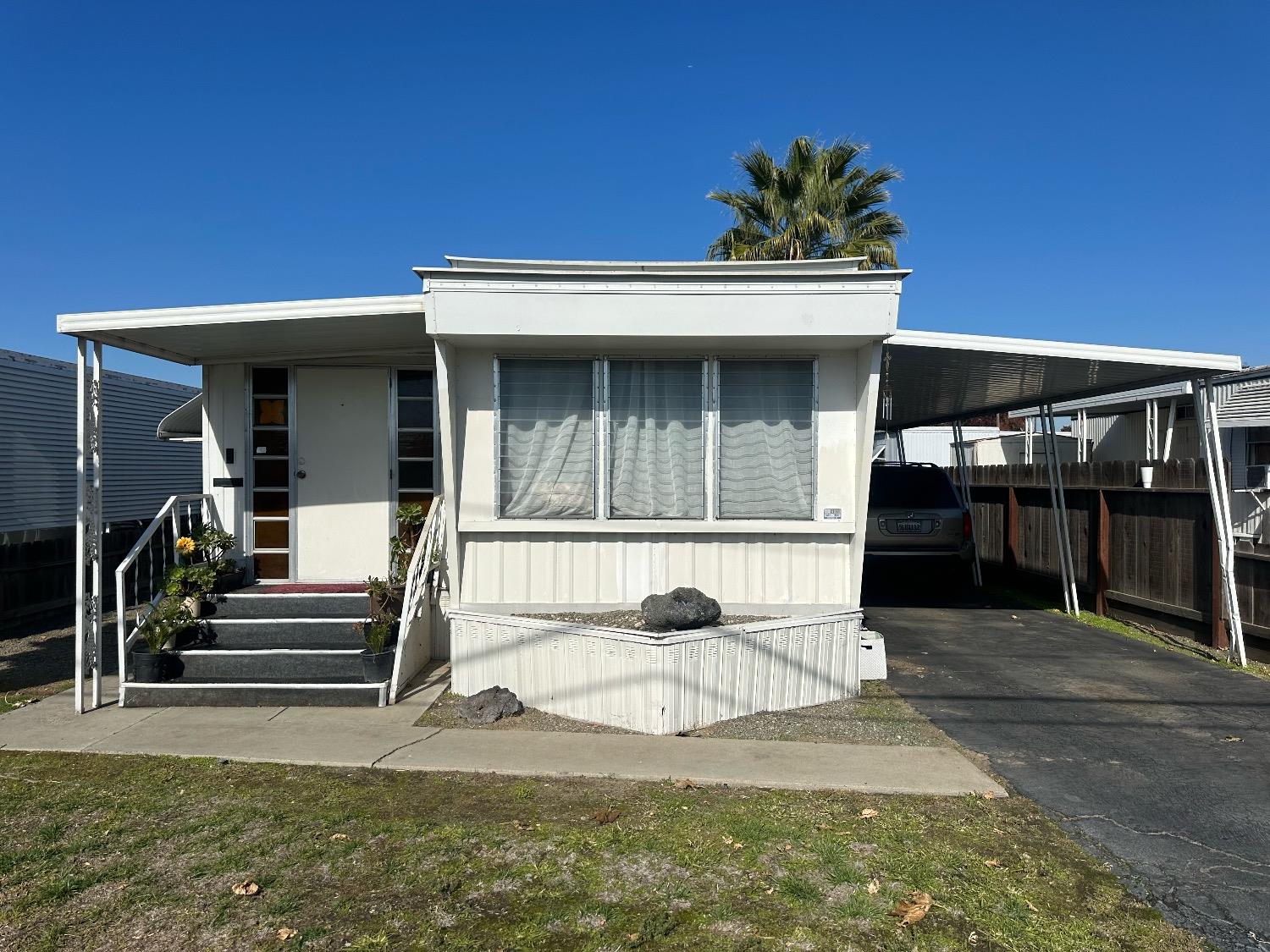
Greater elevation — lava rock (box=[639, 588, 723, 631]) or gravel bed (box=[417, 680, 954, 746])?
lava rock (box=[639, 588, 723, 631])

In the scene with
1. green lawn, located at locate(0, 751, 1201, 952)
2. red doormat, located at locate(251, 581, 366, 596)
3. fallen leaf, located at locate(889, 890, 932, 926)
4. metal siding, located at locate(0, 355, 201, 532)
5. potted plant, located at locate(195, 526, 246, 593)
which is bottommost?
fallen leaf, located at locate(889, 890, 932, 926)

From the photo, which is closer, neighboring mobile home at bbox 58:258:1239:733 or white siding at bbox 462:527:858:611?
neighboring mobile home at bbox 58:258:1239:733

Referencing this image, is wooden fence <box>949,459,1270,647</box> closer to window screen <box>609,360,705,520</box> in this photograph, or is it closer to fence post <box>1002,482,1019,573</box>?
fence post <box>1002,482,1019,573</box>

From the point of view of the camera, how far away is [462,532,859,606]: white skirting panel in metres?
6.66

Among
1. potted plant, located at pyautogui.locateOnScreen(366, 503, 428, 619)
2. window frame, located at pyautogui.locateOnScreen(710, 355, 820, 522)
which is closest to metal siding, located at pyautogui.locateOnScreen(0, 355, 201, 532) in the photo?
potted plant, located at pyautogui.locateOnScreen(366, 503, 428, 619)

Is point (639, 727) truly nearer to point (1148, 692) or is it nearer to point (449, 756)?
point (449, 756)

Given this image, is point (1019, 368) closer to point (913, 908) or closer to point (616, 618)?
point (616, 618)

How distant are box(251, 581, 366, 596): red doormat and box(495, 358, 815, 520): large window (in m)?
1.90

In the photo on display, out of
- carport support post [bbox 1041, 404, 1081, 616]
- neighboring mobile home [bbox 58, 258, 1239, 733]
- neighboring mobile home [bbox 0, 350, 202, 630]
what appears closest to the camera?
neighboring mobile home [bbox 58, 258, 1239, 733]

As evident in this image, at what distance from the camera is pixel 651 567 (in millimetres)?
6691

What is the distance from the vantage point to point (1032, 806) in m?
4.54

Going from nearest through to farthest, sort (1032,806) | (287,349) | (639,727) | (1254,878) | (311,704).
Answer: (1254,878) < (1032,806) < (639,727) < (311,704) < (287,349)

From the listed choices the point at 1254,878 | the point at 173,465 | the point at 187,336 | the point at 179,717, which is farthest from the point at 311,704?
the point at 173,465

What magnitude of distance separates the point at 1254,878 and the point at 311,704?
18.6 feet
